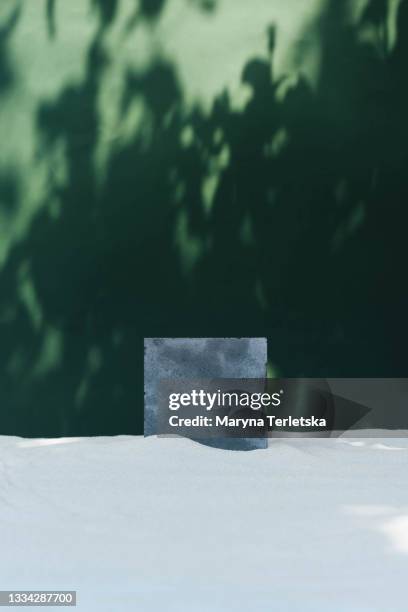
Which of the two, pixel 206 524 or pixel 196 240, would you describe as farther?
pixel 196 240

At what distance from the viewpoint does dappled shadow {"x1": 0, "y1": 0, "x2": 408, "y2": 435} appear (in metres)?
4.80

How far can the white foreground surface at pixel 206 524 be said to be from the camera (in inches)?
106

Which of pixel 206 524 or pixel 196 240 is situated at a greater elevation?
pixel 196 240

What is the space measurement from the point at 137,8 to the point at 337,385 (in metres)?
2.19

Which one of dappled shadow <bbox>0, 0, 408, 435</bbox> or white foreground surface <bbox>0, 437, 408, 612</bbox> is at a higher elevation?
dappled shadow <bbox>0, 0, 408, 435</bbox>

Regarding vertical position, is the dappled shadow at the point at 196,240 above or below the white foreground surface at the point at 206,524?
above

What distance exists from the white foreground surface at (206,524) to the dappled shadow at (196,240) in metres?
0.40

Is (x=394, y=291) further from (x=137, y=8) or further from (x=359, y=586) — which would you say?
(x=359, y=586)

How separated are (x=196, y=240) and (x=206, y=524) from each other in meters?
1.87

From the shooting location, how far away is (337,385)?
16.0 feet

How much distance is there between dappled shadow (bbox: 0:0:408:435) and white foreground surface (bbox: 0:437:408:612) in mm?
396

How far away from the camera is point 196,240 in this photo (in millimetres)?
4824

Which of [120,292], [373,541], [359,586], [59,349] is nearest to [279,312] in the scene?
[120,292]

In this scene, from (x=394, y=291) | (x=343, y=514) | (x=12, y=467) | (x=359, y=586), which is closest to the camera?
(x=359, y=586)
